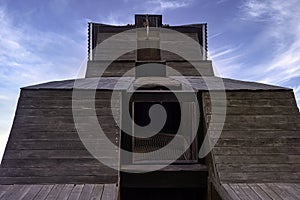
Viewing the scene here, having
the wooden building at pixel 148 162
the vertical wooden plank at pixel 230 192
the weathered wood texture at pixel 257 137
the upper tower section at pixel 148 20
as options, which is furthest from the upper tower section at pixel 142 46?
the vertical wooden plank at pixel 230 192

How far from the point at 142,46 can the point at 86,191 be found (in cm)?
884

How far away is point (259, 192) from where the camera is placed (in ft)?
14.0

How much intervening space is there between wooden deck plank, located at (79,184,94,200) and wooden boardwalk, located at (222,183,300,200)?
1.73m

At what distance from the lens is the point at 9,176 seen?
4.64 m

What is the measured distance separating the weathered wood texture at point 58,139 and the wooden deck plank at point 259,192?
1.82m

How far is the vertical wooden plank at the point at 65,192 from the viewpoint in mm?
4132

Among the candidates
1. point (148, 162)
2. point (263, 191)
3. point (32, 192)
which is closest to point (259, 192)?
point (263, 191)

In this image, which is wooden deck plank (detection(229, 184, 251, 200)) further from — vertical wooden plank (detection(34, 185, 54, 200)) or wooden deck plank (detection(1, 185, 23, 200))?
wooden deck plank (detection(1, 185, 23, 200))

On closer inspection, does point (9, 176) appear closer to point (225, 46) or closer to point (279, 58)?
point (279, 58)

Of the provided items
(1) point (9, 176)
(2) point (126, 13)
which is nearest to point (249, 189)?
(1) point (9, 176)

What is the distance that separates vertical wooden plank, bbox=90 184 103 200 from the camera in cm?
413

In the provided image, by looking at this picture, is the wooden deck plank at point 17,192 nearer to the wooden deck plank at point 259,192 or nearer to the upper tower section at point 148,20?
the wooden deck plank at point 259,192

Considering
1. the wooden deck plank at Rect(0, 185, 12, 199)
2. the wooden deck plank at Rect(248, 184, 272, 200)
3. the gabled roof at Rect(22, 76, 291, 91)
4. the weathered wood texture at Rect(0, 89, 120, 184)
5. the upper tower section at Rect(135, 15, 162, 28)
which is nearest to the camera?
the wooden deck plank at Rect(248, 184, 272, 200)

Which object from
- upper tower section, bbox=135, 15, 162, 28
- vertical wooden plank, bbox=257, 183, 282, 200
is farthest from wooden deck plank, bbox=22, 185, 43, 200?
upper tower section, bbox=135, 15, 162, 28
